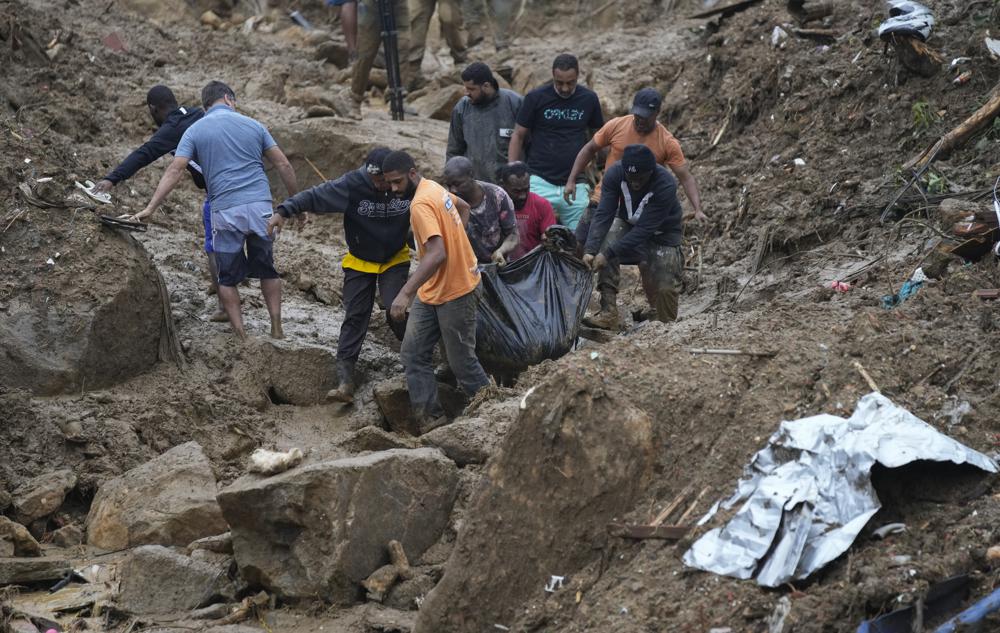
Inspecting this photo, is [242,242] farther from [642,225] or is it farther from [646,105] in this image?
[646,105]

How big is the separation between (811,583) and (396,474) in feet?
7.27

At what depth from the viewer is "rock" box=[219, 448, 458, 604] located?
18.4ft

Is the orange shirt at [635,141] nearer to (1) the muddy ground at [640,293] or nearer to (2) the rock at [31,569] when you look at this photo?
(1) the muddy ground at [640,293]

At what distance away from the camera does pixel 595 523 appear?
15.8 feet

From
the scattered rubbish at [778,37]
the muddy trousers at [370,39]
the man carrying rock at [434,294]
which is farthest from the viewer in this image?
the muddy trousers at [370,39]

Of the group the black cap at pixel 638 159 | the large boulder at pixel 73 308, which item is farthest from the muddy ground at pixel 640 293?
the black cap at pixel 638 159

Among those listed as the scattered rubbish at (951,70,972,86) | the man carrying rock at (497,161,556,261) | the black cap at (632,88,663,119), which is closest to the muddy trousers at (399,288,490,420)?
the man carrying rock at (497,161,556,261)

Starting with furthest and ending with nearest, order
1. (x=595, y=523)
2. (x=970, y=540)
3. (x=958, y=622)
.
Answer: (x=595, y=523)
(x=970, y=540)
(x=958, y=622)

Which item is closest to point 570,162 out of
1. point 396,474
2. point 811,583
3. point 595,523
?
point 396,474

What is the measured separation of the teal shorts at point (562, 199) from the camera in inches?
355

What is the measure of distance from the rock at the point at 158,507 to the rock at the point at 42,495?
0.64 feet

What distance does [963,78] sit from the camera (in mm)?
9289

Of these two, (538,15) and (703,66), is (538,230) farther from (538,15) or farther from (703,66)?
(538,15)

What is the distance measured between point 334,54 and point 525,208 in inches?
309
